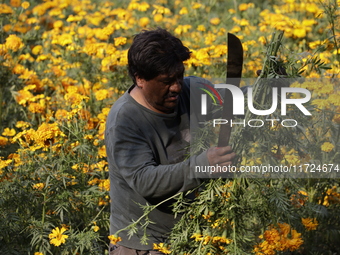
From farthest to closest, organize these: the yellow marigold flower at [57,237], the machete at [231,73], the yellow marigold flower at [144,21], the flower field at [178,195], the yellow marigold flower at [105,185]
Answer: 1. the yellow marigold flower at [144,21]
2. the yellow marigold flower at [105,185]
3. the yellow marigold flower at [57,237]
4. the flower field at [178,195]
5. the machete at [231,73]

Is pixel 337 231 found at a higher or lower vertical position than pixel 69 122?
lower

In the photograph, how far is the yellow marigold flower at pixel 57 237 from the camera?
3104 mm

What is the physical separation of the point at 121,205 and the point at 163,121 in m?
0.46

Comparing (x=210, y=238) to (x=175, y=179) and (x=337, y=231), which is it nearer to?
(x=175, y=179)

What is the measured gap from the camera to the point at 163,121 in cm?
284

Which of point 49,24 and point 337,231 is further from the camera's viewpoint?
point 49,24

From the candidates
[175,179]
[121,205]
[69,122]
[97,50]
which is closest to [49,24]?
[97,50]

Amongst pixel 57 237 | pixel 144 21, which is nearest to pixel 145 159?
pixel 57 237

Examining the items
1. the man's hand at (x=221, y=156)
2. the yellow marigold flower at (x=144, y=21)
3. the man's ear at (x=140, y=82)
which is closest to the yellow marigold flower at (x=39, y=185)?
the man's ear at (x=140, y=82)

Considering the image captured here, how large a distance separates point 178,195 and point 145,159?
0.22 m

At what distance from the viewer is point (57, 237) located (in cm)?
315

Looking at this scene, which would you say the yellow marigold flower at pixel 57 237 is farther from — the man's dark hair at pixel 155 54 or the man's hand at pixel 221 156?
the man's hand at pixel 221 156

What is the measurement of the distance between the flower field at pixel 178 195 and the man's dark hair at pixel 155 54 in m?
0.39

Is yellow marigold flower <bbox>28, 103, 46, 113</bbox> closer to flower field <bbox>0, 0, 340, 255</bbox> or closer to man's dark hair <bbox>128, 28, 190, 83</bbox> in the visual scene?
flower field <bbox>0, 0, 340, 255</bbox>
